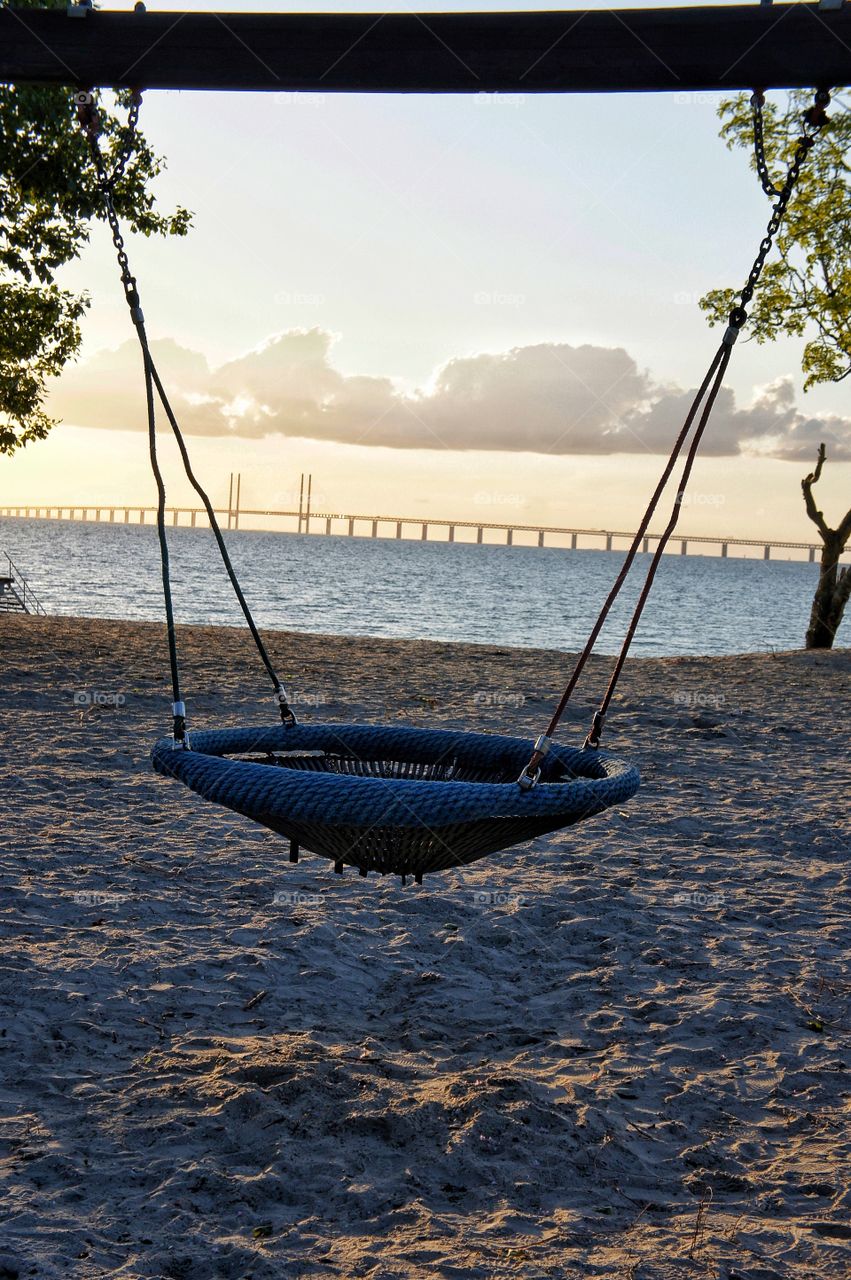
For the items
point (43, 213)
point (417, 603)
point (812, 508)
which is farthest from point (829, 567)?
point (417, 603)

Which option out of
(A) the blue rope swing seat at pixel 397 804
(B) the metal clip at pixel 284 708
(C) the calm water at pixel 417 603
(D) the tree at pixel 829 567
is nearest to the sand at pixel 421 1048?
(A) the blue rope swing seat at pixel 397 804

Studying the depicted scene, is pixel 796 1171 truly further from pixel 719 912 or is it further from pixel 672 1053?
pixel 719 912

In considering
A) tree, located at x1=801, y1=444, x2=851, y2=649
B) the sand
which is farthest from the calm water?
the sand

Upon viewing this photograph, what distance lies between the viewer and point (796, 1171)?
9.82 feet

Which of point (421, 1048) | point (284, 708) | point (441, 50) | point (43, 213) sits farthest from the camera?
point (43, 213)

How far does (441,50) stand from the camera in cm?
329

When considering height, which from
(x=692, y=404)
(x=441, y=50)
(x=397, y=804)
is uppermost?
(x=441, y=50)

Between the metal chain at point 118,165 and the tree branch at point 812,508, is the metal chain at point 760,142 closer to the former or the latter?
the metal chain at point 118,165

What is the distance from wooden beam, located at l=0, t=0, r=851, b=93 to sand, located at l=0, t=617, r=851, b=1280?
3014mm

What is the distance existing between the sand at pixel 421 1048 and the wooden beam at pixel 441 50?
301 centimetres

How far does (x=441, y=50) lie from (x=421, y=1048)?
10.3 feet

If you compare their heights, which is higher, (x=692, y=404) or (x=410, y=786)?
(x=692, y=404)

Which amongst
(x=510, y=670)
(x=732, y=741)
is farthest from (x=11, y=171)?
(x=732, y=741)

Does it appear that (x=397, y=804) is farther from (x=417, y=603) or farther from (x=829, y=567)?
(x=417, y=603)
